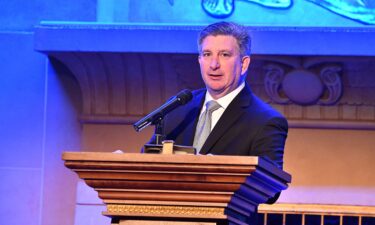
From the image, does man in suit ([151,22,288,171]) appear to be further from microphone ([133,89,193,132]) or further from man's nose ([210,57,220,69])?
microphone ([133,89,193,132])

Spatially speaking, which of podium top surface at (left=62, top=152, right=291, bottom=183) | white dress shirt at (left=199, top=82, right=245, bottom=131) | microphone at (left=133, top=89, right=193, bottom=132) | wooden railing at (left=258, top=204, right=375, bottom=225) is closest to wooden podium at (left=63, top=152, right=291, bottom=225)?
podium top surface at (left=62, top=152, right=291, bottom=183)

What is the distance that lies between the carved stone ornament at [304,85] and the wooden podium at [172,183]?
210 centimetres

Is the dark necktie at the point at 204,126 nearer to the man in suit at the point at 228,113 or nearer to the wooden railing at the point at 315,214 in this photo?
the man in suit at the point at 228,113

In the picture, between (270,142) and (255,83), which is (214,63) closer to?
(270,142)

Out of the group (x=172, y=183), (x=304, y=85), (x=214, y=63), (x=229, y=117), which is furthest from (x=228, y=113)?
(x=304, y=85)

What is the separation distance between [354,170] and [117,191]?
2.48m

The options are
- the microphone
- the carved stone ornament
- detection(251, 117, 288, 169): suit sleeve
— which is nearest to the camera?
the microphone

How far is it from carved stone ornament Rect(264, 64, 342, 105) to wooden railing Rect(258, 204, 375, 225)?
52 cm

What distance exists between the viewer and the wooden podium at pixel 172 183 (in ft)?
5.30


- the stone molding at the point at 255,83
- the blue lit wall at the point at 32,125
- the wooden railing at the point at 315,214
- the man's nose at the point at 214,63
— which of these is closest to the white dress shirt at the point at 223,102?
the man's nose at the point at 214,63

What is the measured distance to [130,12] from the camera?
157 inches

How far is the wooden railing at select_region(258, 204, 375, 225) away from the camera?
3.90m

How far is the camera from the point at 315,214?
13.0ft

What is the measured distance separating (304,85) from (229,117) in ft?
5.38
